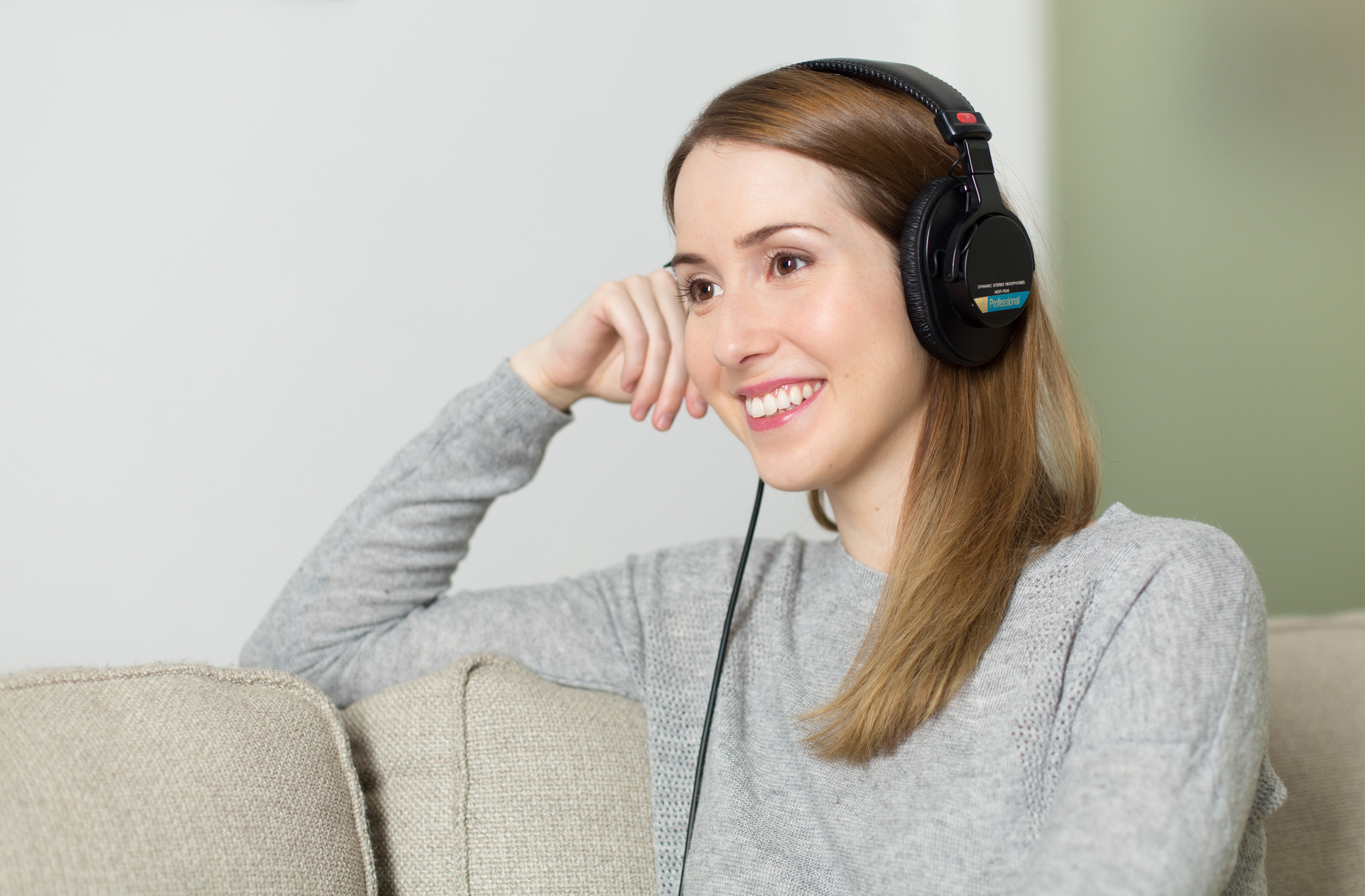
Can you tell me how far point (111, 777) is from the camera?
77 centimetres

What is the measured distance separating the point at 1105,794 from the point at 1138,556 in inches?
8.5

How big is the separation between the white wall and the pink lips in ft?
2.76

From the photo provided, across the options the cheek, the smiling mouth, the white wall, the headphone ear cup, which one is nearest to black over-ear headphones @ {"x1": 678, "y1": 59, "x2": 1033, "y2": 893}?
the headphone ear cup

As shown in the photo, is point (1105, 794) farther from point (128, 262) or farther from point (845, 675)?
point (128, 262)

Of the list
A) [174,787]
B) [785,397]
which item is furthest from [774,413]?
[174,787]

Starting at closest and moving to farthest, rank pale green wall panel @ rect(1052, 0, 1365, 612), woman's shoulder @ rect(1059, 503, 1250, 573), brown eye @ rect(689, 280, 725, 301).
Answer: woman's shoulder @ rect(1059, 503, 1250, 573)
brown eye @ rect(689, 280, 725, 301)
pale green wall panel @ rect(1052, 0, 1365, 612)

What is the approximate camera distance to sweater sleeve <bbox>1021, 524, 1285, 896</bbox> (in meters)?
0.68

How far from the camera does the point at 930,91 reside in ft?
3.17

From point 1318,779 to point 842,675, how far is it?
23.4 inches

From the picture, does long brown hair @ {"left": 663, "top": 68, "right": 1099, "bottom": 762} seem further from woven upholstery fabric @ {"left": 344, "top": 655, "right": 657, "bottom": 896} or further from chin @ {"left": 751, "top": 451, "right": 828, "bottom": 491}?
woven upholstery fabric @ {"left": 344, "top": 655, "right": 657, "bottom": 896}

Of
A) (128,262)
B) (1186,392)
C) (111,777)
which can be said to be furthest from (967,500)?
(1186,392)

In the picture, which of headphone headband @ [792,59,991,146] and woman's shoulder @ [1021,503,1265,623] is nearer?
woman's shoulder @ [1021,503,1265,623]

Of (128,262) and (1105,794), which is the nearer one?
(1105,794)

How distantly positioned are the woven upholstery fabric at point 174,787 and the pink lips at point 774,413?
505mm
